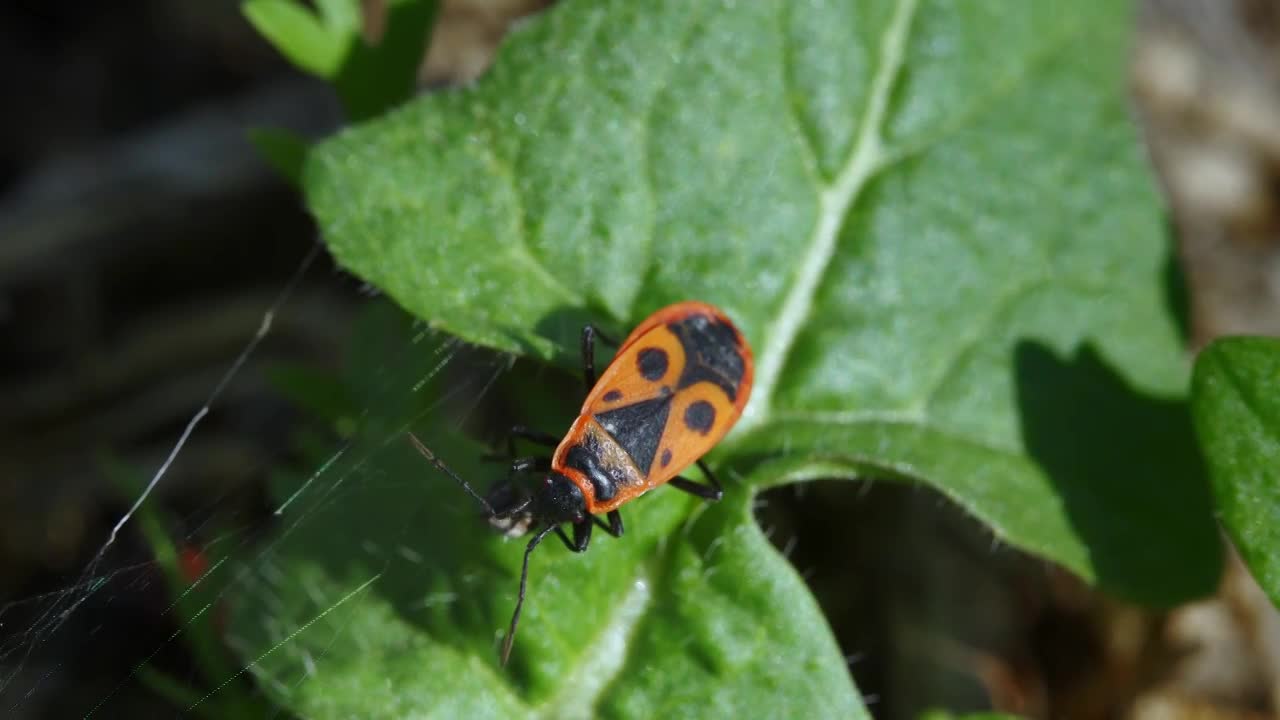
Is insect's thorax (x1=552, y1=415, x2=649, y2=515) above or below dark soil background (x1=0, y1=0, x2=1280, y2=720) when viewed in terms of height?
above

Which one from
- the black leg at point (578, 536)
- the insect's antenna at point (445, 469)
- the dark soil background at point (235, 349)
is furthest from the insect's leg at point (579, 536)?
the dark soil background at point (235, 349)

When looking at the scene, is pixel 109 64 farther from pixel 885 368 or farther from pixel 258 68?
pixel 885 368

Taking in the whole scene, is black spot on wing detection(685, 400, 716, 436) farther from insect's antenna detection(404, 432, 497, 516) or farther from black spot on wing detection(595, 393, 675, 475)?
insect's antenna detection(404, 432, 497, 516)

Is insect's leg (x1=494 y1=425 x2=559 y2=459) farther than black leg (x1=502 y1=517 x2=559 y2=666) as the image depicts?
Yes

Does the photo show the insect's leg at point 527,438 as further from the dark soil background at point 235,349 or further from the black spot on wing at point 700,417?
the dark soil background at point 235,349

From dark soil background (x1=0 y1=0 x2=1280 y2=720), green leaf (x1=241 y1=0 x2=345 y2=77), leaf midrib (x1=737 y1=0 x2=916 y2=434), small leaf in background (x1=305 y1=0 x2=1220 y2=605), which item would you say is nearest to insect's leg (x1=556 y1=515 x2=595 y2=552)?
small leaf in background (x1=305 y1=0 x2=1220 y2=605)

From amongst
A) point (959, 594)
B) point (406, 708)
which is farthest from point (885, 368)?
point (406, 708)

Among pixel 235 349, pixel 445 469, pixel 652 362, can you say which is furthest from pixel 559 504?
pixel 235 349

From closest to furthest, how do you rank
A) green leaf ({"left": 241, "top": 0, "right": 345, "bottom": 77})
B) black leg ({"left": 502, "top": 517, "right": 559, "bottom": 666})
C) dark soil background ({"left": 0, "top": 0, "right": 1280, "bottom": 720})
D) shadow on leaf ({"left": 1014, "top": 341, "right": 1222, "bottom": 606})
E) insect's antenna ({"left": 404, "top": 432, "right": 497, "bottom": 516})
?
black leg ({"left": 502, "top": 517, "right": 559, "bottom": 666}) < insect's antenna ({"left": 404, "top": 432, "right": 497, "bottom": 516}) < shadow on leaf ({"left": 1014, "top": 341, "right": 1222, "bottom": 606}) < green leaf ({"left": 241, "top": 0, "right": 345, "bottom": 77}) < dark soil background ({"left": 0, "top": 0, "right": 1280, "bottom": 720})
